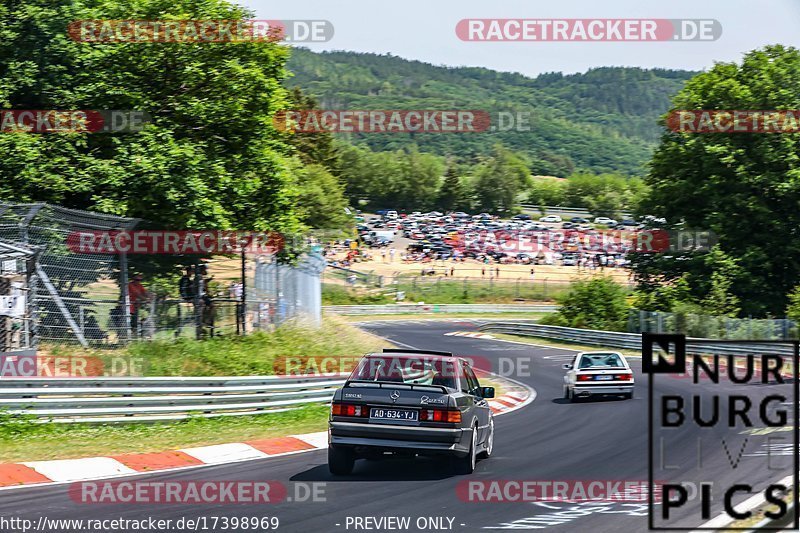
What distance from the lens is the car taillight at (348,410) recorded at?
10.9 m

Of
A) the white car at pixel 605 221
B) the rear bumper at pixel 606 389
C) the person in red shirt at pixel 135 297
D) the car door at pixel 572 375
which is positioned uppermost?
the white car at pixel 605 221

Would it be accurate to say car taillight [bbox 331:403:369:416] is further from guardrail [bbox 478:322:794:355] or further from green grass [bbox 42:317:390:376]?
guardrail [bbox 478:322:794:355]

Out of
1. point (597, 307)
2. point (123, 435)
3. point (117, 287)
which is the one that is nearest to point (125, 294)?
point (117, 287)

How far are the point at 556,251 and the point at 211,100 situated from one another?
72.9m

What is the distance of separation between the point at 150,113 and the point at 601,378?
1265cm

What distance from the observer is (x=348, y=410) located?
35.8ft

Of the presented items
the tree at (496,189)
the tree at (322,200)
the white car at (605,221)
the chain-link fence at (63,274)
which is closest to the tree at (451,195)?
the tree at (496,189)

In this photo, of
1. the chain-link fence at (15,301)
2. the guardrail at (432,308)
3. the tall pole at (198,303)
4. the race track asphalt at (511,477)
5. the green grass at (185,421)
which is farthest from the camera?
the guardrail at (432,308)

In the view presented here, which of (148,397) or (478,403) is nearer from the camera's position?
(478,403)

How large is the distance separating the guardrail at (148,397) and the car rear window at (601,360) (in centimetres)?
724

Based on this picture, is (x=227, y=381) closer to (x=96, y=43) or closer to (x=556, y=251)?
(x=96, y=43)

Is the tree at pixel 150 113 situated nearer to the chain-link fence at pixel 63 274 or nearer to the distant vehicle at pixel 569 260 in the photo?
the chain-link fence at pixel 63 274

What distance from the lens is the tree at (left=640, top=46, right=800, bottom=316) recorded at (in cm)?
4356

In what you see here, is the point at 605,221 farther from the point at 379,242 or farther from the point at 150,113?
the point at 150,113
